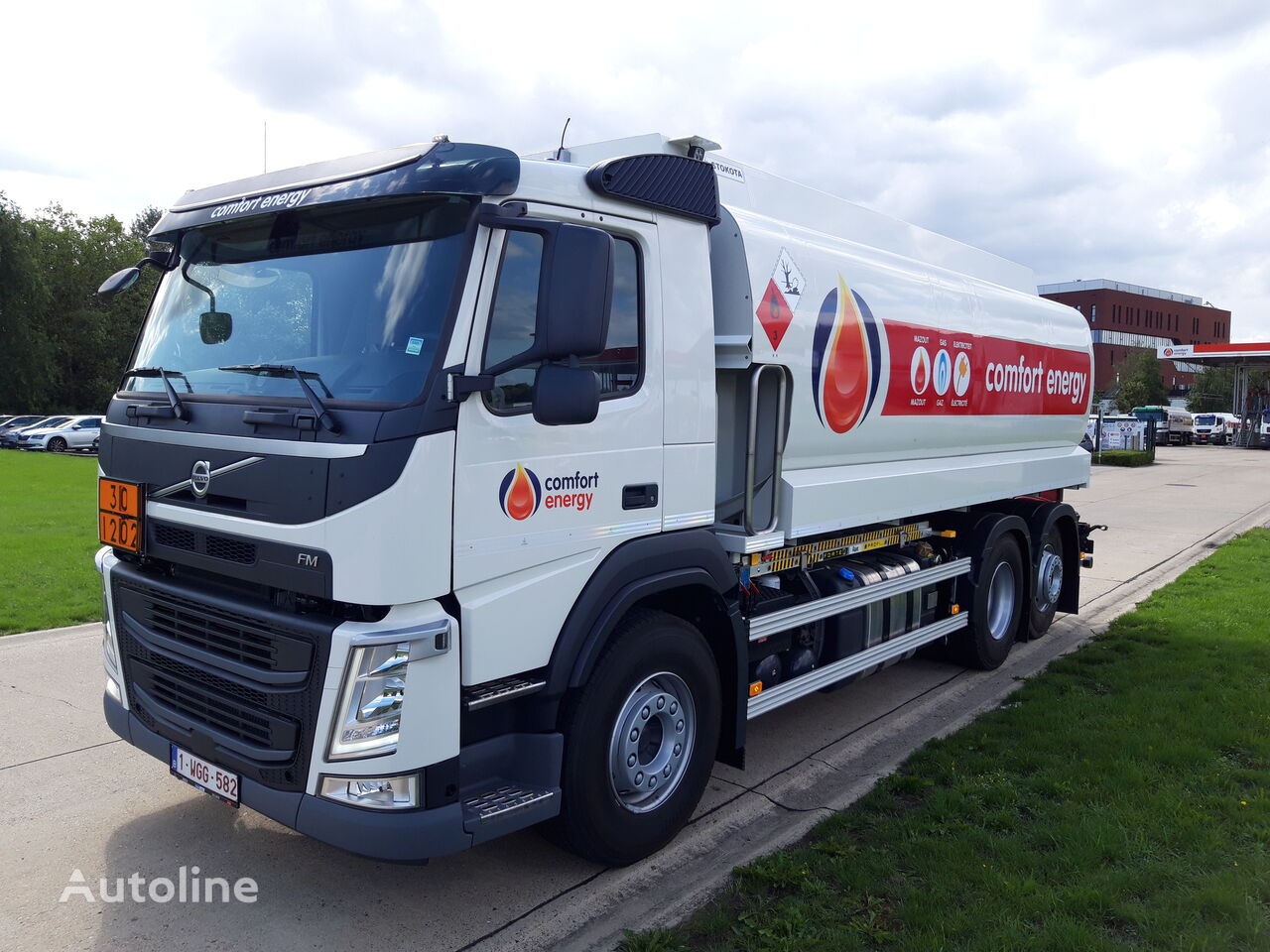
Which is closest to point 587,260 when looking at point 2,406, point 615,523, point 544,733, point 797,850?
point 615,523

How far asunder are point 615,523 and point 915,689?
399 centimetres

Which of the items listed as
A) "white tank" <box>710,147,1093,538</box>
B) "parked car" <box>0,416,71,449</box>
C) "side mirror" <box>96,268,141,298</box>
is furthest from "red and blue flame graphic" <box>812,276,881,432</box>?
"parked car" <box>0,416,71,449</box>

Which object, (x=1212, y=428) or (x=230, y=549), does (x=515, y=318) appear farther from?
(x=1212, y=428)

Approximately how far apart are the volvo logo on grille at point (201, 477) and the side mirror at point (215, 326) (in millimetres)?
619

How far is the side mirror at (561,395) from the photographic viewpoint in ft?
11.1

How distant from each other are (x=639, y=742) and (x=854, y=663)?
6.66ft

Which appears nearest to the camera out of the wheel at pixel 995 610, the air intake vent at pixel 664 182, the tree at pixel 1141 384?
the air intake vent at pixel 664 182

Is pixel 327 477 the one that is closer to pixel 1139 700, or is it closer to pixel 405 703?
pixel 405 703

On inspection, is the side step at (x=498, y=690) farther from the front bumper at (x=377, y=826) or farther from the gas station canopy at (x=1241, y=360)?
the gas station canopy at (x=1241, y=360)

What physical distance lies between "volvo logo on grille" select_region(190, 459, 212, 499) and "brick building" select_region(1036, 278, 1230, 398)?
7630 centimetres

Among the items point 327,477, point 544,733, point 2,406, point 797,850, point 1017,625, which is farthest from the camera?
point 2,406

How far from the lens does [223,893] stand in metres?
3.82

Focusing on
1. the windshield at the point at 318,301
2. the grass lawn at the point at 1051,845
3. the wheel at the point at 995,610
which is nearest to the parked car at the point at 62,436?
the wheel at the point at 995,610

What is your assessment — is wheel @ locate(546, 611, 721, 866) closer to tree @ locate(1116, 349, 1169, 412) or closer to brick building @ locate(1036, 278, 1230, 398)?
tree @ locate(1116, 349, 1169, 412)
